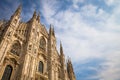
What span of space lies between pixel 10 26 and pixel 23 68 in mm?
7502

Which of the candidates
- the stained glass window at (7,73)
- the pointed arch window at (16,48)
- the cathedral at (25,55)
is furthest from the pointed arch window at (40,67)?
the stained glass window at (7,73)

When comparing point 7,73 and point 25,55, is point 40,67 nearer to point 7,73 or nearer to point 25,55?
point 25,55

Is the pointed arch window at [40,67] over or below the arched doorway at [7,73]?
over

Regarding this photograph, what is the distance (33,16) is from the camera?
29766 mm

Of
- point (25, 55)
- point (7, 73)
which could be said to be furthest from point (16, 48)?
→ point (7, 73)

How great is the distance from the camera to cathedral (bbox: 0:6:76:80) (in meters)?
17.5

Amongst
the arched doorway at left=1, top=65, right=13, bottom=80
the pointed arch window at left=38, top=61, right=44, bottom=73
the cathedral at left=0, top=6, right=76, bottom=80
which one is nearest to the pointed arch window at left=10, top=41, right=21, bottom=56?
the cathedral at left=0, top=6, right=76, bottom=80

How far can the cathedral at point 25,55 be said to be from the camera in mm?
17469

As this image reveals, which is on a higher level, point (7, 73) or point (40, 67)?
point (40, 67)

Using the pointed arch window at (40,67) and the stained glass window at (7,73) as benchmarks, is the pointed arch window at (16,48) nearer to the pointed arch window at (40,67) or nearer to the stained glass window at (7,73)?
the stained glass window at (7,73)

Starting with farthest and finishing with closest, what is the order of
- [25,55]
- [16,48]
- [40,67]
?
[40,67]
[16,48]
[25,55]

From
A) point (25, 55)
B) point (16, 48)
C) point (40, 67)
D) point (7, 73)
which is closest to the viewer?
point (7, 73)

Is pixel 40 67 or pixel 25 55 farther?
pixel 40 67

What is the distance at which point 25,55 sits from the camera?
65.7ft
